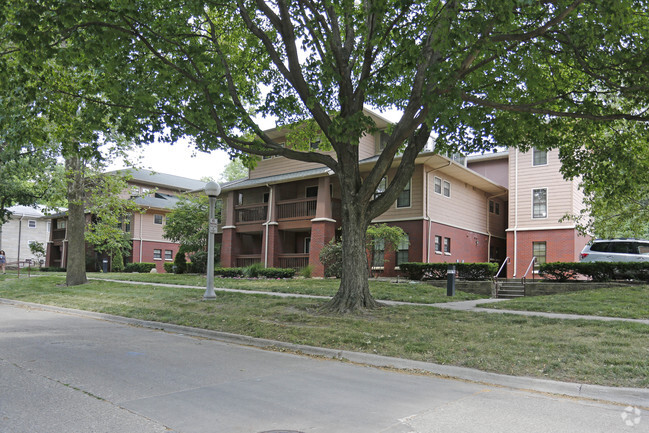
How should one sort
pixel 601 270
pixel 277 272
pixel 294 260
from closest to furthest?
pixel 601 270
pixel 277 272
pixel 294 260

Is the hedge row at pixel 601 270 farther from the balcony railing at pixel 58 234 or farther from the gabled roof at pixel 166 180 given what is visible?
the balcony railing at pixel 58 234

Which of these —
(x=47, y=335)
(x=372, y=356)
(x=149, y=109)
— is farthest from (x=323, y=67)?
(x=47, y=335)

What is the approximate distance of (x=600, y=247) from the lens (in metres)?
21.6

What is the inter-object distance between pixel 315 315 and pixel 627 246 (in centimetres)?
1671

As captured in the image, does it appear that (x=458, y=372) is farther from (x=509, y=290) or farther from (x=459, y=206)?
(x=459, y=206)

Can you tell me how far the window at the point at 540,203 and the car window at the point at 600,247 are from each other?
4.77 metres

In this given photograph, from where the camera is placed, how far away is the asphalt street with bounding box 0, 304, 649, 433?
4570 millimetres

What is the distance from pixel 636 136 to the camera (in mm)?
13578

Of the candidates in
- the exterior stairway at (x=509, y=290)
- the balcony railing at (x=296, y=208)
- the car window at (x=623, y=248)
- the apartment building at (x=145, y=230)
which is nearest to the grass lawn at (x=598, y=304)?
the exterior stairway at (x=509, y=290)

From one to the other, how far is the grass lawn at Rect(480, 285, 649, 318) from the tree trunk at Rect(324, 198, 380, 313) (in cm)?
405

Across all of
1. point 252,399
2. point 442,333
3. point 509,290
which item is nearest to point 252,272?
point 509,290

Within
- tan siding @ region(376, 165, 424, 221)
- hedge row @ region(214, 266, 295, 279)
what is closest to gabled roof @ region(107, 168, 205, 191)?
hedge row @ region(214, 266, 295, 279)

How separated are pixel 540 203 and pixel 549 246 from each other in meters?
2.43

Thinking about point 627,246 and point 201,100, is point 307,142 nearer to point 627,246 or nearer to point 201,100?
point 201,100
